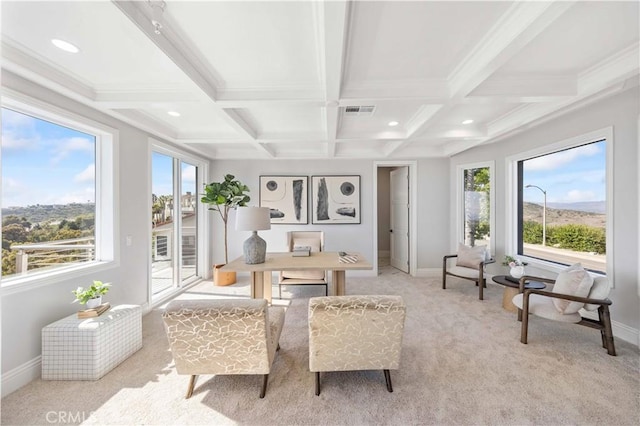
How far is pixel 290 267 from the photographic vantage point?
9.24ft

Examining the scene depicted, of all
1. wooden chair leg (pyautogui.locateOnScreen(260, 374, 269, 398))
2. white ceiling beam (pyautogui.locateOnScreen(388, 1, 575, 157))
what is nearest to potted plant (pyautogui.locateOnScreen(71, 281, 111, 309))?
wooden chair leg (pyautogui.locateOnScreen(260, 374, 269, 398))

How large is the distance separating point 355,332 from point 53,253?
2.81m

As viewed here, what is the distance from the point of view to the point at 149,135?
3.45m

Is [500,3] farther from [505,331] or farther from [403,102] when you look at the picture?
[505,331]

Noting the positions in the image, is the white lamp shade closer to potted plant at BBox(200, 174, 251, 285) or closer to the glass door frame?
potted plant at BBox(200, 174, 251, 285)

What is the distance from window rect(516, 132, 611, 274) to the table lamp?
3.80 m

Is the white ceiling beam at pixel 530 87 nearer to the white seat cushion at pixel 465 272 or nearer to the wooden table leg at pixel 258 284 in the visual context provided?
the white seat cushion at pixel 465 272

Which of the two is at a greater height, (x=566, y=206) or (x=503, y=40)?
(x=503, y=40)

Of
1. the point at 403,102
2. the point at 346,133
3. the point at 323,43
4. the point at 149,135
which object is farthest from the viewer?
the point at 346,133

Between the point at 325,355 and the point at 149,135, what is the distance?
3.51 metres

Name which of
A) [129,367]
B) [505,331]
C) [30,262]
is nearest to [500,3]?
[505,331]

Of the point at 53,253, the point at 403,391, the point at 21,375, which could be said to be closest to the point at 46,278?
the point at 53,253

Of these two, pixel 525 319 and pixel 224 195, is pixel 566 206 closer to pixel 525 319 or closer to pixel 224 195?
pixel 525 319

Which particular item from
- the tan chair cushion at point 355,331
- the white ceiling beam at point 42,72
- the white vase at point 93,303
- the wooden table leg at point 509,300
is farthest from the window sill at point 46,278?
the wooden table leg at point 509,300
